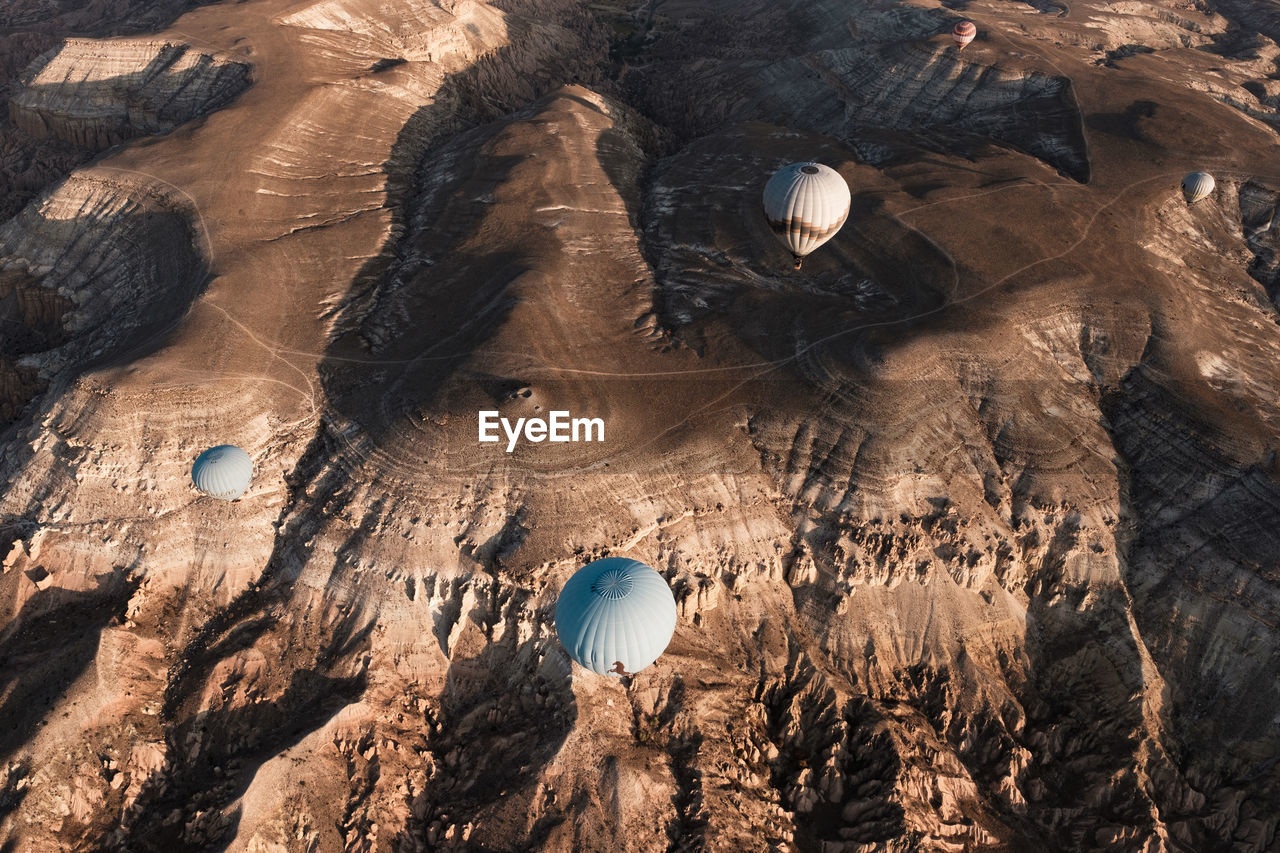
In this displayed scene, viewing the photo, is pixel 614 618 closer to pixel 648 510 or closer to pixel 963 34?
pixel 648 510

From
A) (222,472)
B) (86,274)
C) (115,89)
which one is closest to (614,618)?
(222,472)

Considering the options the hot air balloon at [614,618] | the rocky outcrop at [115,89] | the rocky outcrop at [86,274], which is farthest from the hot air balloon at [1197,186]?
the rocky outcrop at [115,89]

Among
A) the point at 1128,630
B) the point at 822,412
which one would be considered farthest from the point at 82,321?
the point at 1128,630

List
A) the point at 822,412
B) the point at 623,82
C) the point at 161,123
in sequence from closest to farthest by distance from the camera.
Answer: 1. the point at 822,412
2. the point at 161,123
3. the point at 623,82

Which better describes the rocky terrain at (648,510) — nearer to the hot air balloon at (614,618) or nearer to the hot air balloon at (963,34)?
the hot air balloon at (614,618)

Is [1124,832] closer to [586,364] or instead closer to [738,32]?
[586,364]

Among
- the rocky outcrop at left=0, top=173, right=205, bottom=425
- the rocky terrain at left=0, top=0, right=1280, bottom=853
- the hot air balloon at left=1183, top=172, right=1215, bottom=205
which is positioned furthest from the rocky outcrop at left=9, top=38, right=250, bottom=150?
the hot air balloon at left=1183, top=172, right=1215, bottom=205

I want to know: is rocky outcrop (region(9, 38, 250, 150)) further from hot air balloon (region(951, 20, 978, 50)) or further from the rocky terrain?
hot air balloon (region(951, 20, 978, 50))
